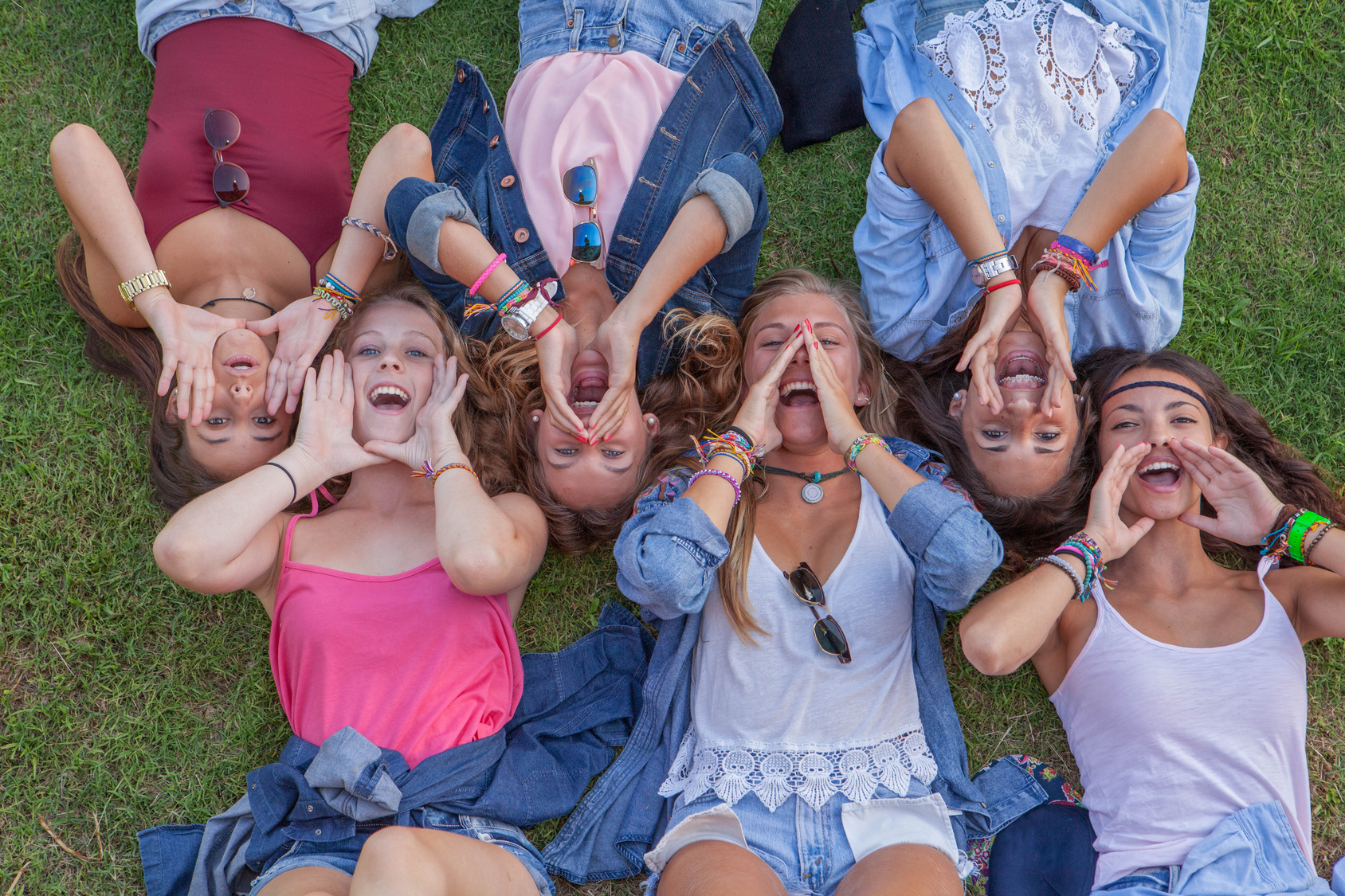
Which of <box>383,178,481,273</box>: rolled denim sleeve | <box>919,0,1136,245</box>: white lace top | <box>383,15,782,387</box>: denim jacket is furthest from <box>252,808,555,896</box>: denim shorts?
<box>919,0,1136,245</box>: white lace top

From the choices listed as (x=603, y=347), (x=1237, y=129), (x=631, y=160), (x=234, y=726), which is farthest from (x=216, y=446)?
(x=1237, y=129)

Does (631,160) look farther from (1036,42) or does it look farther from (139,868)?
(139,868)

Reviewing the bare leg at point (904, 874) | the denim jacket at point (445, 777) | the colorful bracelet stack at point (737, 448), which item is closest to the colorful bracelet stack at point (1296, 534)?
the bare leg at point (904, 874)

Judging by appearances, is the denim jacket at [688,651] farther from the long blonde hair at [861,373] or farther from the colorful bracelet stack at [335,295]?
the colorful bracelet stack at [335,295]

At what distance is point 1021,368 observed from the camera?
3643 mm

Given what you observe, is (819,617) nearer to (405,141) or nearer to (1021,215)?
(1021,215)

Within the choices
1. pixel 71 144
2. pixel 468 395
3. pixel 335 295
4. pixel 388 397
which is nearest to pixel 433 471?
pixel 388 397

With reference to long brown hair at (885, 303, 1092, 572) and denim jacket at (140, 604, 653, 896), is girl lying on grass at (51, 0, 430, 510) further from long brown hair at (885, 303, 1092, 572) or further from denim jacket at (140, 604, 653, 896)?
long brown hair at (885, 303, 1092, 572)

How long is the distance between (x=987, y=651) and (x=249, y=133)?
140 inches

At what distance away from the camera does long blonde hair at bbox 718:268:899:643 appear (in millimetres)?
3557

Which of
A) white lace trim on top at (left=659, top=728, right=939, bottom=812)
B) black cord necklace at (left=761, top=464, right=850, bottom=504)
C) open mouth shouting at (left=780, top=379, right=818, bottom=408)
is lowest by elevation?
white lace trim on top at (left=659, top=728, right=939, bottom=812)

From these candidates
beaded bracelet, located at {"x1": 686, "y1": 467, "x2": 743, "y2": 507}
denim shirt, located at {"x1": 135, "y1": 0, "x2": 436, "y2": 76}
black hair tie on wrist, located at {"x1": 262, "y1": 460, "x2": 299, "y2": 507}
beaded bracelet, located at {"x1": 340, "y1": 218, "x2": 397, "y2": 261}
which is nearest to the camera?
beaded bracelet, located at {"x1": 686, "y1": 467, "x2": 743, "y2": 507}

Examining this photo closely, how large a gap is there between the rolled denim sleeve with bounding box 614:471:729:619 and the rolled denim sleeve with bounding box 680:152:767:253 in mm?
1110

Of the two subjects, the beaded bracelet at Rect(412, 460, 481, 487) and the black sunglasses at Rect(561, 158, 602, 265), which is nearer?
the beaded bracelet at Rect(412, 460, 481, 487)
